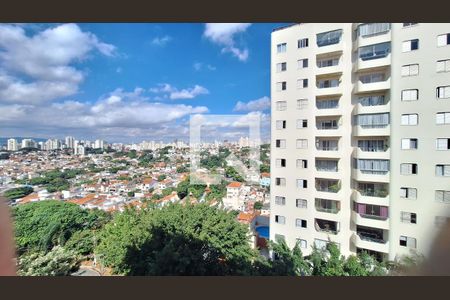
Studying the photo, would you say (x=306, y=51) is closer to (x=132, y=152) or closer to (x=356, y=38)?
(x=356, y=38)

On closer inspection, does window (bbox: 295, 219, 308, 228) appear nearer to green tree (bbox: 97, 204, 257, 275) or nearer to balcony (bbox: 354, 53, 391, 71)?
green tree (bbox: 97, 204, 257, 275)

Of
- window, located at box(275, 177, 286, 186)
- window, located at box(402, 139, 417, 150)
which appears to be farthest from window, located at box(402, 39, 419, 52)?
window, located at box(275, 177, 286, 186)

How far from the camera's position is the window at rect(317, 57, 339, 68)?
12.9 ft

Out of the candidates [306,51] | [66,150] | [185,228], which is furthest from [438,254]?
[66,150]

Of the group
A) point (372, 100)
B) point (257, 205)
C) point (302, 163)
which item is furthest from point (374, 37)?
point (257, 205)

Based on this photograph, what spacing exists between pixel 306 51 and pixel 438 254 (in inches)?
157

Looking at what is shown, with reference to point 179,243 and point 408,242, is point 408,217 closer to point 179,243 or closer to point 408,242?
point 408,242

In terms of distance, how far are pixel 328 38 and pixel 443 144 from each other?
8.34 feet

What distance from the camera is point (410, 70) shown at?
10.7 feet

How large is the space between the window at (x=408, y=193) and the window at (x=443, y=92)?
58.4 inches

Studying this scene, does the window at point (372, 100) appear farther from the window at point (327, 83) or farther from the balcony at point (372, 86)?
the window at point (327, 83)

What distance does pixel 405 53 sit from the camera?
330cm

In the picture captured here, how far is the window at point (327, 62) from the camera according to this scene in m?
3.93

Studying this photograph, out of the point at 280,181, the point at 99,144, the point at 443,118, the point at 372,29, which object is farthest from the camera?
the point at 99,144
